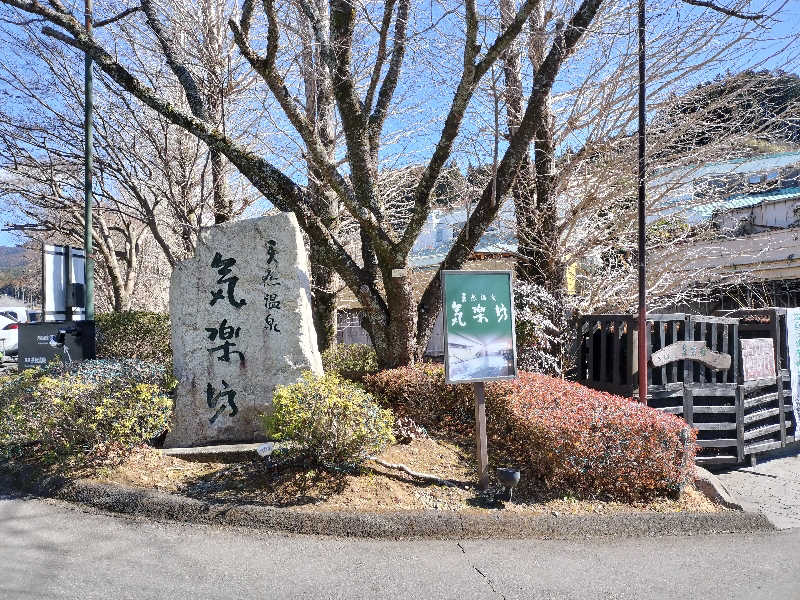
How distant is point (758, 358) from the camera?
8.20 meters

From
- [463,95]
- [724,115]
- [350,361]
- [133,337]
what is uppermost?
→ [724,115]

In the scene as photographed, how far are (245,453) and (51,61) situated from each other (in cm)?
923

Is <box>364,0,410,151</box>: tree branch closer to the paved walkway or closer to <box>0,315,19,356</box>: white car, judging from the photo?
the paved walkway

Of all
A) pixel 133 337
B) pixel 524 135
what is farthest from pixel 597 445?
pixel 133 337

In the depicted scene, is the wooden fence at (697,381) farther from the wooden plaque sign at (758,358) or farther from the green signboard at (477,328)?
the green signboard at (477,328)

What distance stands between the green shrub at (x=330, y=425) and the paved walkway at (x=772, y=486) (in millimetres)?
3866

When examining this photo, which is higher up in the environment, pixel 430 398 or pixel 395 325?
pixel 395 325

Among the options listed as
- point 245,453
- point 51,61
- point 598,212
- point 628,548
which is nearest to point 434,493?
point 628,548

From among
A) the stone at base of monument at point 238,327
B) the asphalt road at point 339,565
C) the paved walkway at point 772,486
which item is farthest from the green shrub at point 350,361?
the paved walkway at point 772,486

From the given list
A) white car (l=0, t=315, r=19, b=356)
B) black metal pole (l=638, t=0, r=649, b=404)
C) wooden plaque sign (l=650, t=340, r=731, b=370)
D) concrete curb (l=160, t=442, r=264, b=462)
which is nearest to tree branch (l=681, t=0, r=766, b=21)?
black metal pole (l=638, t=0, r=649, b=404)

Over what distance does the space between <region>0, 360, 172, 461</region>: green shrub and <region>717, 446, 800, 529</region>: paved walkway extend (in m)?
6.03

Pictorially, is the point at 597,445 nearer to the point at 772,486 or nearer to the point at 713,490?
the point at 713,490

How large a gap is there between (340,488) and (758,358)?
6592mm

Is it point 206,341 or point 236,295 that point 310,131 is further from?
point 206,341
